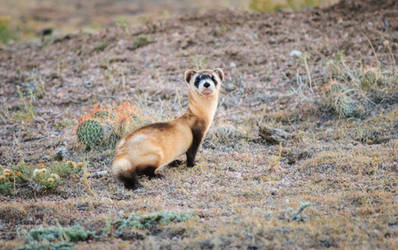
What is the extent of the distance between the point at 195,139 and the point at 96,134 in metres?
2.03

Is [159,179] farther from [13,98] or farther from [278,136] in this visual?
[13,98]

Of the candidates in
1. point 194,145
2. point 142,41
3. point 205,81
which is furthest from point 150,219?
point 142,41

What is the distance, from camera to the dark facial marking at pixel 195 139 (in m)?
7.02

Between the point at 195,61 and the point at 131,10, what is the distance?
77.0 feet

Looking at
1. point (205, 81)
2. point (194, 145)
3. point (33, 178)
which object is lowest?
point (33, 178)

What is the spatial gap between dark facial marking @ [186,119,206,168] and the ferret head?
48 cm

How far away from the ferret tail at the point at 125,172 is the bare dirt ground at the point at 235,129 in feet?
0.57

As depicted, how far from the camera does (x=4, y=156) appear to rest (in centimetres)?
829

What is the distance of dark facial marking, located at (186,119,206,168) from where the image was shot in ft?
23.0

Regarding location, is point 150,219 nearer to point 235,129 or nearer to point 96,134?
point 96,134

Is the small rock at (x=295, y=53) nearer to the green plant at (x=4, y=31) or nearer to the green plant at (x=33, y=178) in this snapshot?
the green plant at (x=33, y=178)

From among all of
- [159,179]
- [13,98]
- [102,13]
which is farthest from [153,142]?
[102,13]

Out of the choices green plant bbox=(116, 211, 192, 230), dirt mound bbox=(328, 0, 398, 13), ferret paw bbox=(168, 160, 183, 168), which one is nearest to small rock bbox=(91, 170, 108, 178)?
ferret paw bbox=(168, 160, 183, 168)

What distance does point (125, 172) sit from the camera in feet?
20.4
